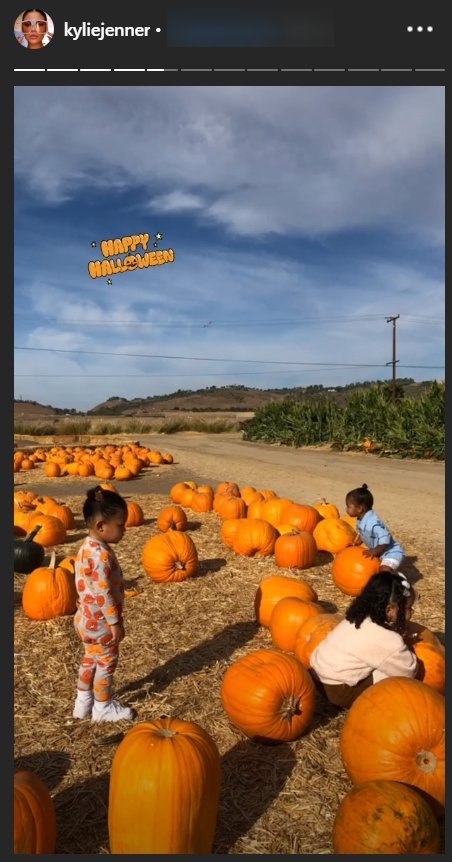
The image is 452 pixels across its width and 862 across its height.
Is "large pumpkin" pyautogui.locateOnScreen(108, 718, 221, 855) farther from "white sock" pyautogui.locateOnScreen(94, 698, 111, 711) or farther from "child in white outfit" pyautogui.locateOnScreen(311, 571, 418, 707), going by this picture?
"child in white outfit" pyautogui.locateOnScreen(311, 571, 418, 707)

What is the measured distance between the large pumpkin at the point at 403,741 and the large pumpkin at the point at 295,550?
3.81 meters

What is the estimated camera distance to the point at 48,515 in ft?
27.4

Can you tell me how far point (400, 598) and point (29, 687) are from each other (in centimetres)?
269

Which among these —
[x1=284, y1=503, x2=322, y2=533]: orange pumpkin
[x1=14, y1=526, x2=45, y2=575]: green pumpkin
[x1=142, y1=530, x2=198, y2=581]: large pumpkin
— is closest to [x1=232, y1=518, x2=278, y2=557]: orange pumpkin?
[x1=284, y1=503, x2=322, y2=533]: orange pumpkin

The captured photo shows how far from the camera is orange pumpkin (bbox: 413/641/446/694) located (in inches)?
139

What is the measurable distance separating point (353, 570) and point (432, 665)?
7.28 feet

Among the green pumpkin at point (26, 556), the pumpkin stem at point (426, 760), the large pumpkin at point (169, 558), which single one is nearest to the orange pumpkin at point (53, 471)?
the green pumpkin at point (26, 556)

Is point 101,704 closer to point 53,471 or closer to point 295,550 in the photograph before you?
point 295,550

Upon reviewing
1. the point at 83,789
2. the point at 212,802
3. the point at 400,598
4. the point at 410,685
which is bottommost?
the point at 83,789

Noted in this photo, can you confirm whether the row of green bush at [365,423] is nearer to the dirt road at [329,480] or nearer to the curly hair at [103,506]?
the dirt road at [329,480]

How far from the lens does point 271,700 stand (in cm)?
323

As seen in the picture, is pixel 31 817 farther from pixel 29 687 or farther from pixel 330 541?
pixel 330 541
